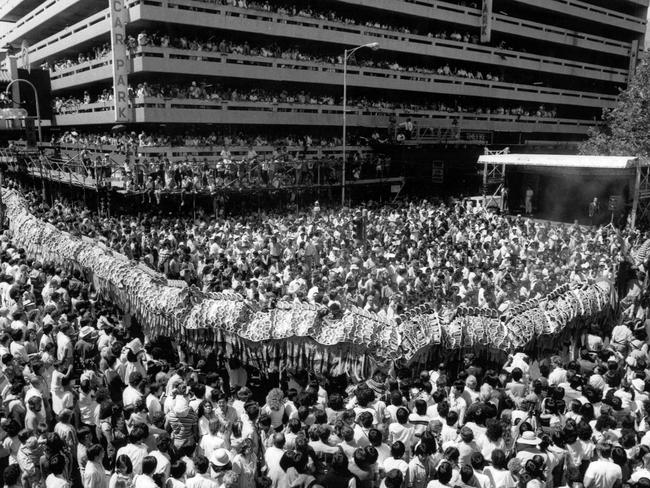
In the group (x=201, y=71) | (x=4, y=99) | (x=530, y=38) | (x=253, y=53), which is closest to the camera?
(x=201, y=71)

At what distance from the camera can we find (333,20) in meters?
33.5

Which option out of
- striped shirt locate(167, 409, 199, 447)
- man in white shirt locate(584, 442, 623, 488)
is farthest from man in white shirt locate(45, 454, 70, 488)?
man in white shirt locate(584, 442, 623, 488)

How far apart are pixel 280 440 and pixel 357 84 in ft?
102

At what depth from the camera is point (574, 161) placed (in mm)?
22406

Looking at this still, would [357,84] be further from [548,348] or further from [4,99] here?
[548,348]

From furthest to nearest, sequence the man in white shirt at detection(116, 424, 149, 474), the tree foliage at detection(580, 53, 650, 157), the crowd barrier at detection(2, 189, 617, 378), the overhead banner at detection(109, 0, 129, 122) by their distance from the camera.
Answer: the tree foliage at detection(580, 53, 650, 157), the overhead banner at detection(109, 0, 129, 122), the crowd barrier at detection(2, 189, 617, 378), the man in white shirt at detection(116, 424, 149, 474)

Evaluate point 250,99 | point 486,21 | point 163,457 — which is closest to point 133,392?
point 163,457

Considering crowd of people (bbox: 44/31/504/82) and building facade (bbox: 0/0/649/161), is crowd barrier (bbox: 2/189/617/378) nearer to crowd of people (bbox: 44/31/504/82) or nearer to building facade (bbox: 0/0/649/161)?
building facade (bbox: 0/0/649/161)

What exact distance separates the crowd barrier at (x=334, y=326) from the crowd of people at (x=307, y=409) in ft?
0.94

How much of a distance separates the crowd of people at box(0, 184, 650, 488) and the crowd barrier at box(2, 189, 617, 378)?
29 cm

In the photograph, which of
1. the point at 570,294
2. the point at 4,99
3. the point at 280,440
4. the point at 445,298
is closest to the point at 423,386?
the point at 280,440

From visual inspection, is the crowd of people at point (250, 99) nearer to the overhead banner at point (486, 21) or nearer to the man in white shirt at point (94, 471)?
the overhead banner at point (486, 21)

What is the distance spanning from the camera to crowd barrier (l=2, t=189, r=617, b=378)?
8773mm

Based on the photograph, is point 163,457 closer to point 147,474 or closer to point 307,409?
point 147,474
